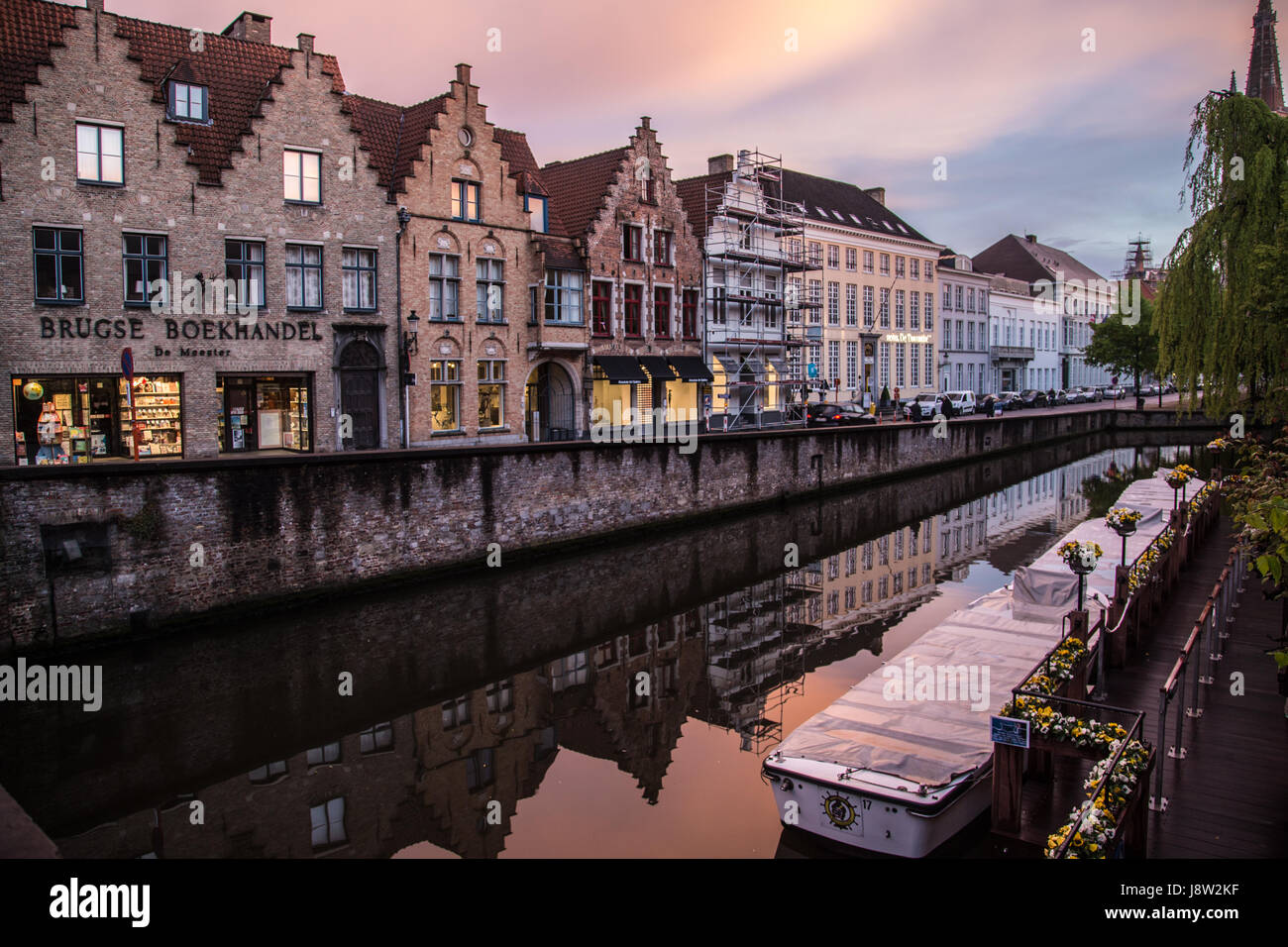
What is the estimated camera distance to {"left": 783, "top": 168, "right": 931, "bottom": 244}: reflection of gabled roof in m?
50.0

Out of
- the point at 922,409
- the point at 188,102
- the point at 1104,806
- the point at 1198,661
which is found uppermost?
the point at 188,102

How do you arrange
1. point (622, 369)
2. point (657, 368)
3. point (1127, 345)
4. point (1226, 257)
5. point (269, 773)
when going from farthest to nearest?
point (1127, 345), point (657, 368), point (622, 369), point (1226, 257), point (269, 773)

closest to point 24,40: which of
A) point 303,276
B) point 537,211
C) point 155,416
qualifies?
point 303,276

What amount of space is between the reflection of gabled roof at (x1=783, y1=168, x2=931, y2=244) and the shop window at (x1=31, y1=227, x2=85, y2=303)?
113 feet

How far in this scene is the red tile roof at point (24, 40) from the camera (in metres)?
20.9

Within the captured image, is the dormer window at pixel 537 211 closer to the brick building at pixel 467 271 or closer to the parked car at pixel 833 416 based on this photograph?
the brick building at pixel 467 271

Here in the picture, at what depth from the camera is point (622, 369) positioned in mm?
34656

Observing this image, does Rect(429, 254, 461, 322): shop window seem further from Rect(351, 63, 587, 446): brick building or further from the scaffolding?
the scaffolding

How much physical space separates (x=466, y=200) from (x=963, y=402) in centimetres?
3655

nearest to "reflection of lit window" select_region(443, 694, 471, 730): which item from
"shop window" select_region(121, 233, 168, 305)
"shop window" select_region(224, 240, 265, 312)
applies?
"shop window" select_region(121, 233, 168, 305)

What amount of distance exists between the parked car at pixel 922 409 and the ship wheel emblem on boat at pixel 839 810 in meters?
40.5

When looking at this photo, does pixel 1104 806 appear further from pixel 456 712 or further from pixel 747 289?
pixel 747 289
